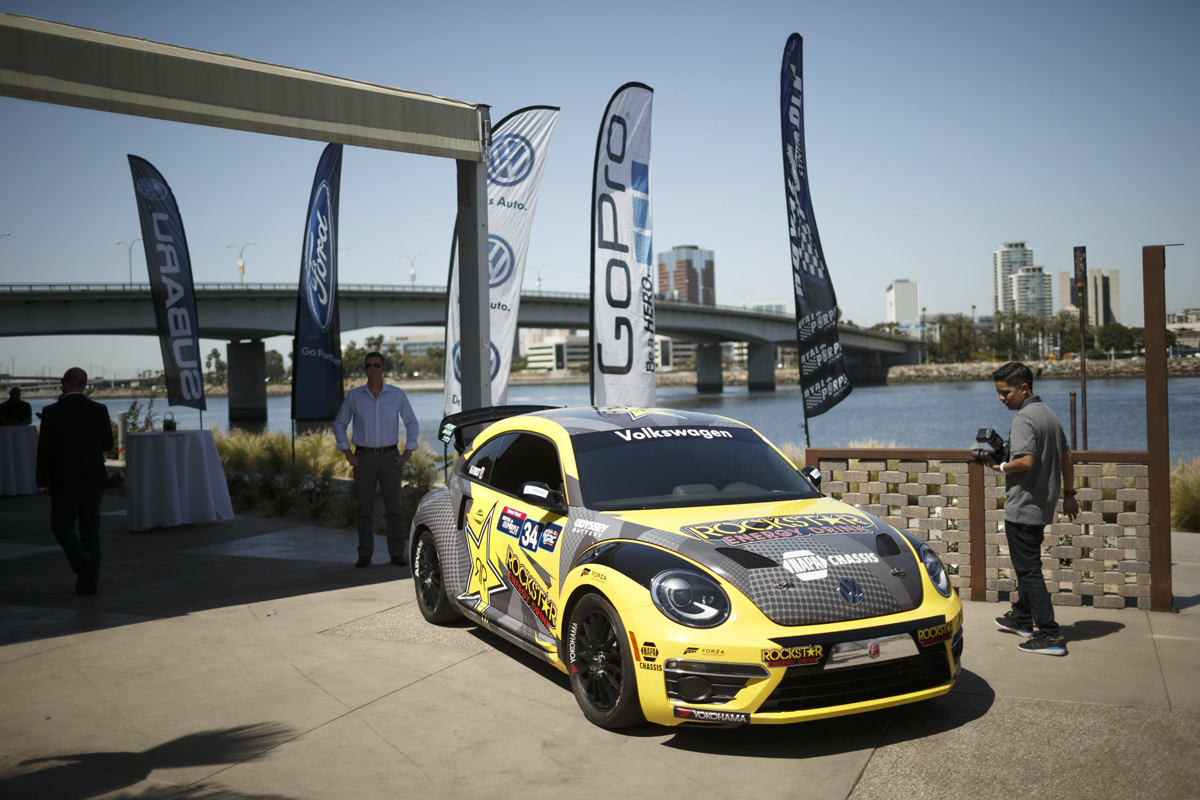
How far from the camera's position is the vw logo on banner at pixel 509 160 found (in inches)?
486

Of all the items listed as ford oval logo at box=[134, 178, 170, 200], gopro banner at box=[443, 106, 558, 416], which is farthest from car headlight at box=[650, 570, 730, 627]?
→ ford oval logo at box=[134, 178, 170, 200]

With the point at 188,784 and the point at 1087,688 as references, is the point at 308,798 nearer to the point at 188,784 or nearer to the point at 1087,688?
the point at 188,784

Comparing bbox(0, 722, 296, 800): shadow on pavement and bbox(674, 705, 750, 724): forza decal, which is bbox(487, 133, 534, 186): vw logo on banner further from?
bbox(674, 705, 750, 724): forza decal

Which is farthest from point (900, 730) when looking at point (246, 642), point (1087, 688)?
point (246, 642)

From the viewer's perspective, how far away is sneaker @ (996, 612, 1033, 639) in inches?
227

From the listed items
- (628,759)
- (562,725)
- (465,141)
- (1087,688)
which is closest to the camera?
(628,759)

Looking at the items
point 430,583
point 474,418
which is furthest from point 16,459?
point 430,583

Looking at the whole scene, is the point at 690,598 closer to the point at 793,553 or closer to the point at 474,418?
the point at 793,553

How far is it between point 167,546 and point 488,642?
5.48 m

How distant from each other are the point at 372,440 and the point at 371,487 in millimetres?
453

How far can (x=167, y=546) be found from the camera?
9875 millimetres

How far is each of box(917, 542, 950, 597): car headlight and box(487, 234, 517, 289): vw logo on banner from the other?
852cm

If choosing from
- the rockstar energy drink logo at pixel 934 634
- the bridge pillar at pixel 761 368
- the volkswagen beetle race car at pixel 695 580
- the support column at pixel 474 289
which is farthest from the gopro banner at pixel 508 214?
the bridge pillar at pixel 761 368

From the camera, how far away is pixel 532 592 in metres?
5.13
